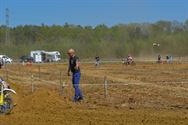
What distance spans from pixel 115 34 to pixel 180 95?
119 m

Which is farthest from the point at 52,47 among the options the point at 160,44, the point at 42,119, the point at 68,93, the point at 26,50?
the point at 42,119

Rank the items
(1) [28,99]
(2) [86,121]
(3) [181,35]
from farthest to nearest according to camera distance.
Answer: (3) [181,35], (1) [28,99], (2) [86,121]

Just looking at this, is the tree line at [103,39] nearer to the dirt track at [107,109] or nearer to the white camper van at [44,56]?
the white camper van at [44,56]

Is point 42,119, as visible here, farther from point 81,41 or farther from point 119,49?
point 81,41

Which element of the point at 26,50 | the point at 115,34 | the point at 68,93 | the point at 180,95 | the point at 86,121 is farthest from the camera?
the point at 115,34

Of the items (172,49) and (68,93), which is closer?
(68,93)

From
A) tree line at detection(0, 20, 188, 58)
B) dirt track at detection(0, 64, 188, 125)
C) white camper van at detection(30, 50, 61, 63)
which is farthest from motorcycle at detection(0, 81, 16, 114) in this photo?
tree line at detection(0, 20, 188, 58)

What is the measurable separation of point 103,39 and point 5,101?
4827 inches

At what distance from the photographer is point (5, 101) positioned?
14.7 m

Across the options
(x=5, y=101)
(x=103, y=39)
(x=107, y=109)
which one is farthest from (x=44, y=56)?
(x=5, y=101)

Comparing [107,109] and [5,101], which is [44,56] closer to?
[107,109]

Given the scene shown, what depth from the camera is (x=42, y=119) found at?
1344 cm

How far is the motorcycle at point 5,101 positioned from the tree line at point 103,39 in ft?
322

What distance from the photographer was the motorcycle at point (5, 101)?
14.6 m
